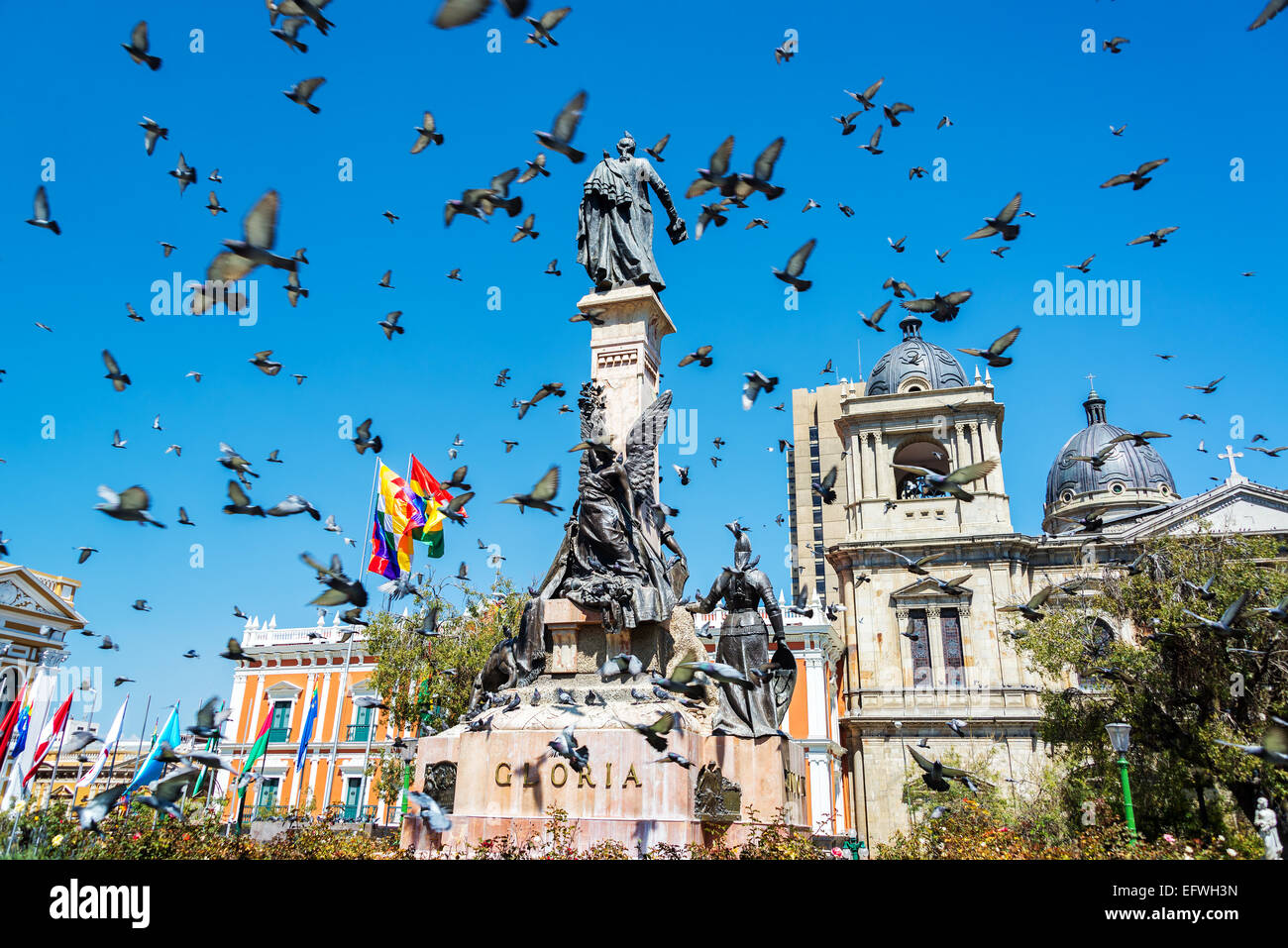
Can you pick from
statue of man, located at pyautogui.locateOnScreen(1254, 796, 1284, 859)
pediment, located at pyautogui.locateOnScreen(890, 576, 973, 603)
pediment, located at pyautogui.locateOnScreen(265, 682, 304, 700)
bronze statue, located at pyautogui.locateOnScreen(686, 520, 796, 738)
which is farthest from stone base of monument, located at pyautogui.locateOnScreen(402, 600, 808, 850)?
pediment, located at pyautogui.locateOnScreen(265, 682, 304, 700)

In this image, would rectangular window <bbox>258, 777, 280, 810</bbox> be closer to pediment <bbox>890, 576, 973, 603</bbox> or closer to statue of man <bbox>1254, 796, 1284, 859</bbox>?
pediment <bbox>890, 576, 973, 603</bbox>

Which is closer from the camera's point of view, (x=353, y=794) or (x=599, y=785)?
(x=599, y=785)

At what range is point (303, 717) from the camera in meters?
42.2

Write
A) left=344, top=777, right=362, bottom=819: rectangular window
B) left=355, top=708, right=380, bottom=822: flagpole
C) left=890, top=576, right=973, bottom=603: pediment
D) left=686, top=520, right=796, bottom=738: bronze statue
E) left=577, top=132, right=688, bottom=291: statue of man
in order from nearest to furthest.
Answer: left=686, top=520, right=796, bottom=738: bronze statue → left=577, top=132, right=688, bottom=291: statue of man → left=355, top=708, right=380, bottom=822: flagpole → left=890, top=576, right=973, bottom=603: pediment → left=344, top=777, right=362, bottom=819: rectangular window

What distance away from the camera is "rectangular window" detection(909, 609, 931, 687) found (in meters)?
39.5

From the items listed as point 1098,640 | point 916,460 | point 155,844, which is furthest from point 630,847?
point 916,460

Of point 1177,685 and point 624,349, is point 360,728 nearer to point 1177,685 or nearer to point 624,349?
point 1177,685

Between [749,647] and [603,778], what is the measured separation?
260 centimetres

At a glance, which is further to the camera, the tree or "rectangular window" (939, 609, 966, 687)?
"rectangular window" (939, 609, 966, 687)

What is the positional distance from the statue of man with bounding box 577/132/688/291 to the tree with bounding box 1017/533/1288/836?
44.0 feet

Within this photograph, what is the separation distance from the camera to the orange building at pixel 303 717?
138ft
